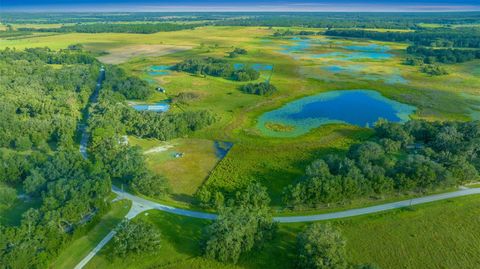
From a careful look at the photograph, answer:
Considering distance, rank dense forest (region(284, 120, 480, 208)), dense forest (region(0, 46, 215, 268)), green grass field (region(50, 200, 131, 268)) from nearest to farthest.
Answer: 1. green grass field (region(50, 200, 131, 268))
2. dense forest (region(0, 46, 215, 268))
3. dense forest (region(284, 120, 480, 208))

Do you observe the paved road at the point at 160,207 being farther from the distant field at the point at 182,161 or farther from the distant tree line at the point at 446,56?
the distant tree line at the point at 446,56

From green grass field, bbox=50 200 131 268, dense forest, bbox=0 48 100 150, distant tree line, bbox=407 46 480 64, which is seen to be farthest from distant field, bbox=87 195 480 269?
distant tree line, bbox=407 46 480 64

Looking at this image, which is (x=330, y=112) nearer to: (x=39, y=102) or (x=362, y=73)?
(x=362, y=73)

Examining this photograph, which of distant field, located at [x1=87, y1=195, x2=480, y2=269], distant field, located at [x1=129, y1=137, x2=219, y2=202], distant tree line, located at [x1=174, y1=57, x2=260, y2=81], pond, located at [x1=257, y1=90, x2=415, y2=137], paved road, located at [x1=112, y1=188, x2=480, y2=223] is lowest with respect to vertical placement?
distant field, located at [x1=87, y1=195, x2=480, y2=269]

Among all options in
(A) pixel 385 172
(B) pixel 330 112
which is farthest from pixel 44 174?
(B) pixel 330 112

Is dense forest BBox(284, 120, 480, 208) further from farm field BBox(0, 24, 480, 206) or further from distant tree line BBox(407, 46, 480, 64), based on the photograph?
distant tree line BBox(407, 46, 480, 64)

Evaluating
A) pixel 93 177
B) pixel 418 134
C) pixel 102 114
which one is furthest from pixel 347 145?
pixel 102 114

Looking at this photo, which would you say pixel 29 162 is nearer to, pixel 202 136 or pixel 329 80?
pixel 202 136
